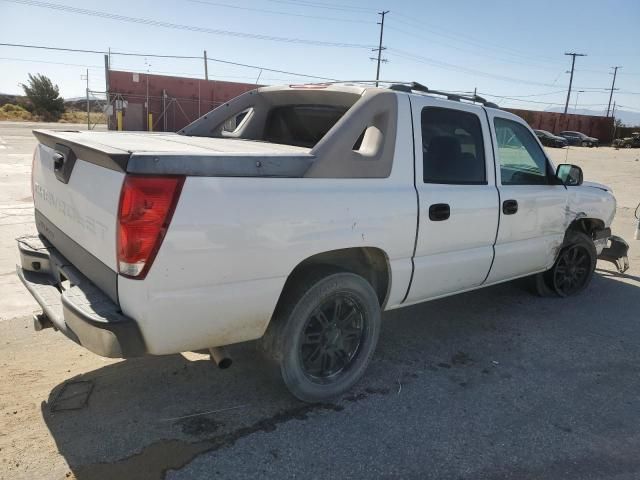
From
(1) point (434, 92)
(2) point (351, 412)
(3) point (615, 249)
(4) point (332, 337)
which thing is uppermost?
(1) point (434, 92)

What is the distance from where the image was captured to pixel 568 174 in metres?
4.91

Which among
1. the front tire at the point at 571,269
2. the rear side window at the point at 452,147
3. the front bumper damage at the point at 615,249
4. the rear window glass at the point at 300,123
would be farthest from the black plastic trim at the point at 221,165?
the front bumper damage at the point at 615,249

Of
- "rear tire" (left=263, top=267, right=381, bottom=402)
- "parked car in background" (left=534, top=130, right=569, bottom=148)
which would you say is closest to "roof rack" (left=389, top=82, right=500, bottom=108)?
"rear tire" (left=263, top=267, right=381, bottom=402)

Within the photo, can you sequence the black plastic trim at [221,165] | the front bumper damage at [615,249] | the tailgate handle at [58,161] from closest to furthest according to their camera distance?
the black plastic trim at [221,165] < the tailgate handle at [58,161] < the front bumper damage at [615,249]

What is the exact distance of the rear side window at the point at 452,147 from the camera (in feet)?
12.1

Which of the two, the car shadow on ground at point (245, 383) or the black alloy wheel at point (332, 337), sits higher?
the black alloy wheel at point (332, 337)

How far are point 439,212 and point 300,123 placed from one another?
1.57 m

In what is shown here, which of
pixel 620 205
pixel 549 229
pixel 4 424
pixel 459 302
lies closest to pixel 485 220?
pixel 549 229

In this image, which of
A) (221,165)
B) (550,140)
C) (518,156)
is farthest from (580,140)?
(221,165)

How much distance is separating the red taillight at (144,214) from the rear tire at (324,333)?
93 centimetres

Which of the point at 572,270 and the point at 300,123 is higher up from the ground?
the point at 300,123

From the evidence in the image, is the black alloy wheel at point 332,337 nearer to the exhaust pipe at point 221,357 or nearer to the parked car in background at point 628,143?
the exhaust pipe at point 221,357

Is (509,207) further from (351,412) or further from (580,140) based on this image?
(580,140)

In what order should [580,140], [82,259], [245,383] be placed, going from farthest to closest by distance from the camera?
[580,140] < [245,383] < [82,259]
